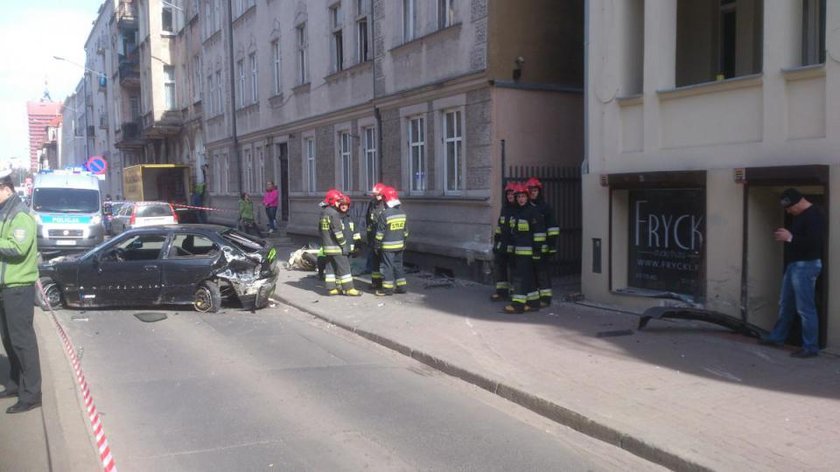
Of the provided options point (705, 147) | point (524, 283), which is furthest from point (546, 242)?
point (705, 147)

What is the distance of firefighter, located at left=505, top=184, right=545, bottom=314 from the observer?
413 inches

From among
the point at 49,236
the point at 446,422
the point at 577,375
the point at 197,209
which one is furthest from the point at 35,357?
the point at 197,209

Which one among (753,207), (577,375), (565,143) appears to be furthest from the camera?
(565,143)

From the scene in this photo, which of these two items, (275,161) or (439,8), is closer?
(439,8)

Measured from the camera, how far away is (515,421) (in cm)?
630

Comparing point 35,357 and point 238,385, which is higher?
point 35,357

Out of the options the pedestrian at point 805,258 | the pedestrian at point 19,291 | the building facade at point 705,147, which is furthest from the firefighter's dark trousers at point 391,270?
the pedestrian at point 19,291

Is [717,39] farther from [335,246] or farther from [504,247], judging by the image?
[335,246]

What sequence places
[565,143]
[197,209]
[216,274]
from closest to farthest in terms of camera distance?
1. [216,274]
2. [565,143]
3. [197,209]

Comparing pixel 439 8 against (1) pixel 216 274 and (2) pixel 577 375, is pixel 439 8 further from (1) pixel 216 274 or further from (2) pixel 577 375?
(2) pixel 577 375

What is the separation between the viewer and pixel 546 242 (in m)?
10.7

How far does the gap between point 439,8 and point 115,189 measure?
5064 cm

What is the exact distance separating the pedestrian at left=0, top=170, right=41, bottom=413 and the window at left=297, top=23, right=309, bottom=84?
1651 centimetres

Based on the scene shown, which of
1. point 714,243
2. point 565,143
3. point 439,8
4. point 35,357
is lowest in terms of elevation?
point 35,357
